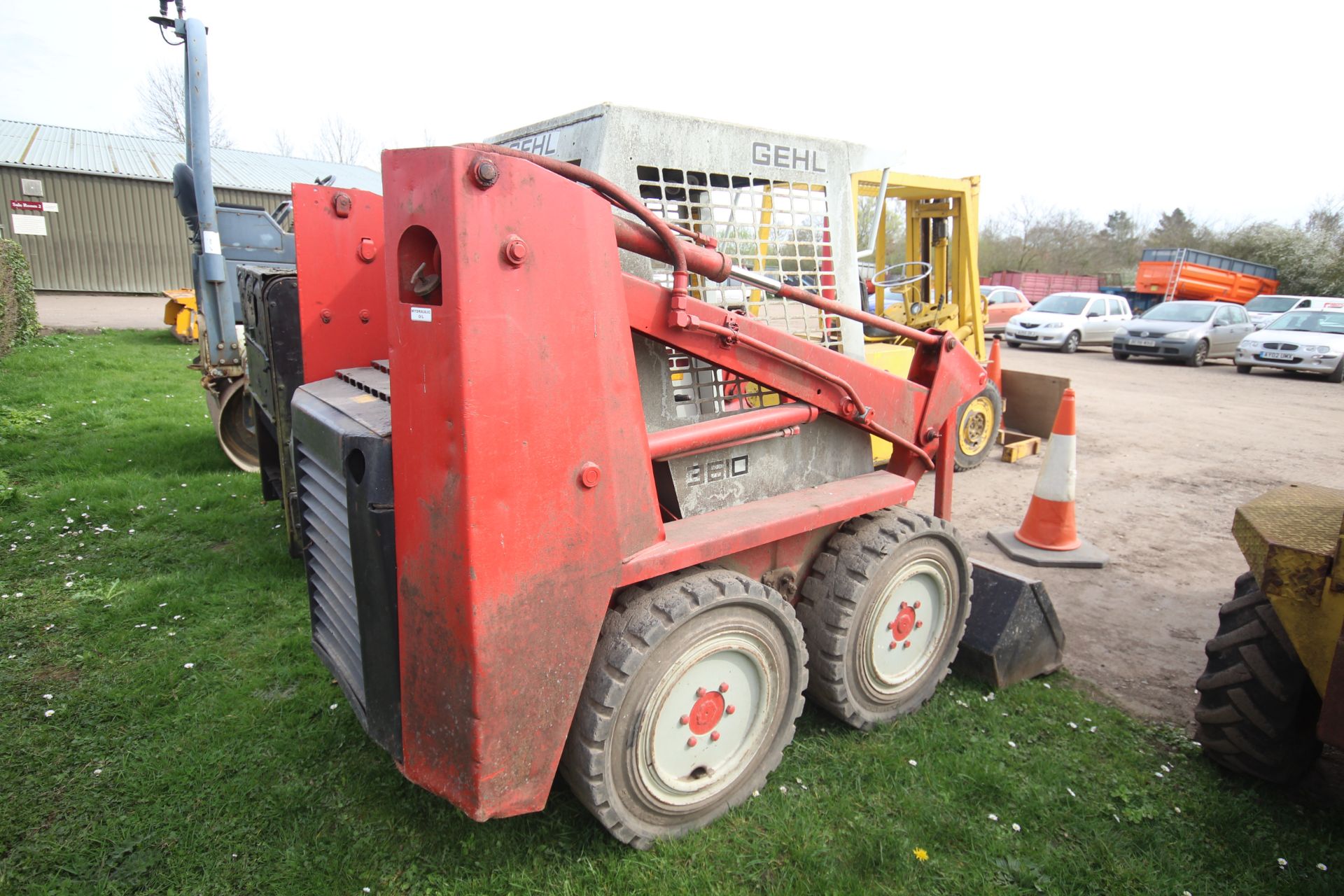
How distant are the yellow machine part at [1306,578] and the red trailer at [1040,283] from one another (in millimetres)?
36748

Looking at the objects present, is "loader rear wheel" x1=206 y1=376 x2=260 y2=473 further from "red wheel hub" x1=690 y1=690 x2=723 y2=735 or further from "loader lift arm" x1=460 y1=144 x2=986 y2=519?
"red wheel hub" x1=690 y1=690 x2=723 y2=735

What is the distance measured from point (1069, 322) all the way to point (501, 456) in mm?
20570

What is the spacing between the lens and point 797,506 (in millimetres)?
2812

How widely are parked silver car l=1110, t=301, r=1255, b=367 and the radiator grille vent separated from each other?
1904 cm

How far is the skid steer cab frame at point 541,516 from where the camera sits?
6.25 ft

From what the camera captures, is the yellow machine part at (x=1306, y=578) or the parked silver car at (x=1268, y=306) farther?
the parked silver car at (x=1268, y=306)

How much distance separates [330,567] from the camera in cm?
266

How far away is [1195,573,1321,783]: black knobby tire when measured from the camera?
283cm

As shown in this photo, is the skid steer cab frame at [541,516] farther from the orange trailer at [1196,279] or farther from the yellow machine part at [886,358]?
the orange trailer at [1196,279]

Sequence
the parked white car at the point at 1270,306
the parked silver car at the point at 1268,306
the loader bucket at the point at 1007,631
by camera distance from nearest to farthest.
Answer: the loader bucket at the point at 1007,631 < the parked white car at the point at 1270,306 < the parked silver car at the point at 1268,306

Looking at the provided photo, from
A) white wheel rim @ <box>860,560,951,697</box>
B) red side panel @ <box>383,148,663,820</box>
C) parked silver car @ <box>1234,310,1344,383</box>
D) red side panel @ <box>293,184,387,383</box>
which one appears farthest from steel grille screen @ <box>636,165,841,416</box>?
parked silver car @ <box>1234,310,1344,383</box>

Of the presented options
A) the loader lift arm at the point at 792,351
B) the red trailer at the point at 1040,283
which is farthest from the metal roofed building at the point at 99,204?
the red trailer at the point at 1040,283

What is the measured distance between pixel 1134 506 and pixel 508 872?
20.6ft

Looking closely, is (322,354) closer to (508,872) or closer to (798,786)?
(508,872)
